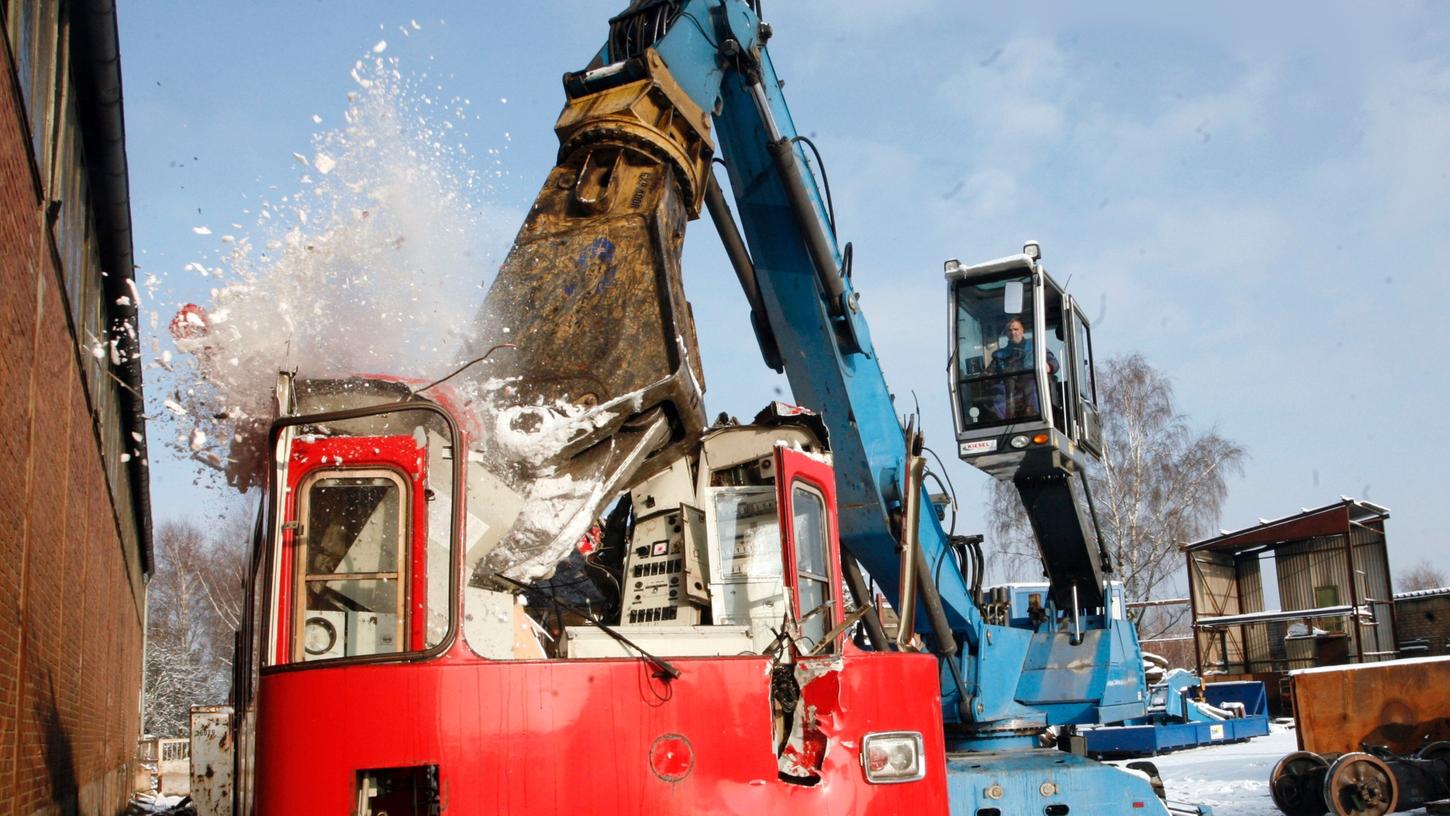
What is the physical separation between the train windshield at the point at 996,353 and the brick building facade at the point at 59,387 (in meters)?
6.00

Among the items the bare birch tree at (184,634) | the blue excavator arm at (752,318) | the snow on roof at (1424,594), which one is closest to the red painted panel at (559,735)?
the blue excavator arm at (752,318)

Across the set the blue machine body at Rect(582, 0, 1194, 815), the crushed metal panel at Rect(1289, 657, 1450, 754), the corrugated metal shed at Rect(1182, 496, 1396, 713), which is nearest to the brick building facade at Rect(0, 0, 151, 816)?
the blue machine body at Rect(582, 0, 1194, 815)

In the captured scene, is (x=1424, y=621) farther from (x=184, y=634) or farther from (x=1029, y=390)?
(x=184, y=634)

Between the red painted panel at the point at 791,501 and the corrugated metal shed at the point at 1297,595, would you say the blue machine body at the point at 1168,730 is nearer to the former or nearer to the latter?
the corrugated metal shed at the point at 1297,595

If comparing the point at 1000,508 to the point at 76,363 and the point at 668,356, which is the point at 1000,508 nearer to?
the point at 76,363

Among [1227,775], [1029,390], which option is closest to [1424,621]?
[1227,775]

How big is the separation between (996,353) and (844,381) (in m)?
1.80

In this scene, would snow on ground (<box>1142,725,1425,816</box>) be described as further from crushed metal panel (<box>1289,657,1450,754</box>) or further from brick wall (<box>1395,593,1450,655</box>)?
brick wall (<box>1395,593,1450,655</box>)

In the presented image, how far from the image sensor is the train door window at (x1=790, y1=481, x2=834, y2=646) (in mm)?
5078

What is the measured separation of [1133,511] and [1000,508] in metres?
4.45

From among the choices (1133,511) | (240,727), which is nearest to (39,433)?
(240,727)

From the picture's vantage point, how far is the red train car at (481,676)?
396 centimetres

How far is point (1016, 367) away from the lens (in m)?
9.59

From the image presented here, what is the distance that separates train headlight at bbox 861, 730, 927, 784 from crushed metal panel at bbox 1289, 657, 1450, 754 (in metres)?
8.68
